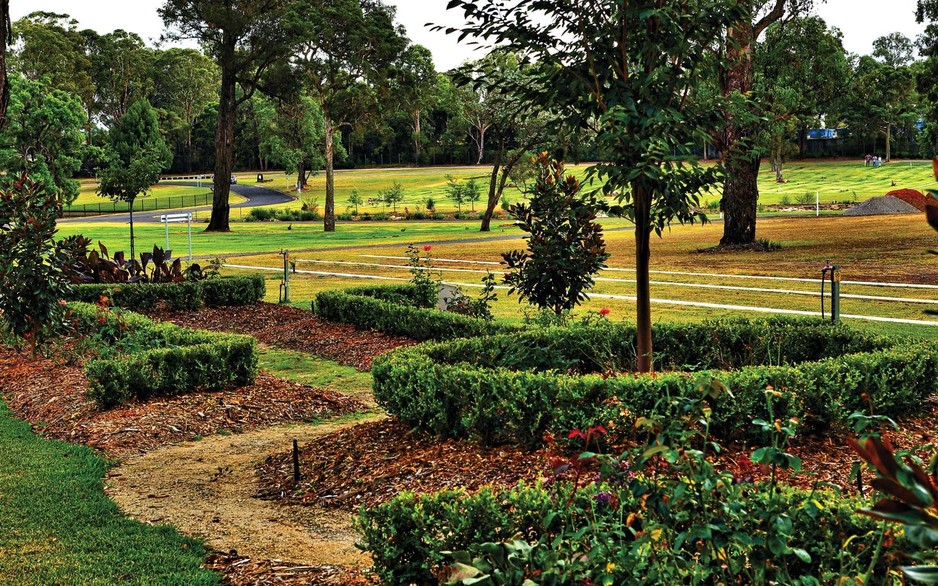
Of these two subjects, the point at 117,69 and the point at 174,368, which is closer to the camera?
the point at 174,368

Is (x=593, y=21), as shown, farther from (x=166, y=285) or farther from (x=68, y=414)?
(x=166, y=285)

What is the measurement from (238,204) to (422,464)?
64.0 meters

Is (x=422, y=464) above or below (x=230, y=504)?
above

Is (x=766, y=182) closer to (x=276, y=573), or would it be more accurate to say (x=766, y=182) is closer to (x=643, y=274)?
(x=643, y=274)

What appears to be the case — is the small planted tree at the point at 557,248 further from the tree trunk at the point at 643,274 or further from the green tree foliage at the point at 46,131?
the green tree foliage at the point at 46,131

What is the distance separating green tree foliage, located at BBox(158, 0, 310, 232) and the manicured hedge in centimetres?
4068

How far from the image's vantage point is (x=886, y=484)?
1469 millimetres

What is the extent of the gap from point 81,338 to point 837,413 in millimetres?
8764

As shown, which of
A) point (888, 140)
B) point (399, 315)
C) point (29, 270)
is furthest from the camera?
point (888, 140)

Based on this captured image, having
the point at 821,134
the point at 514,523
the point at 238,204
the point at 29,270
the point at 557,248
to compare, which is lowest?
the point at 514,523

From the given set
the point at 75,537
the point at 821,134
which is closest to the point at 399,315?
the point at 75,537

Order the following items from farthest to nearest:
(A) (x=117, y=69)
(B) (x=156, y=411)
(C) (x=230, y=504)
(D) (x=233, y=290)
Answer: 1. (A) (x=117, y=69)
2. (D) (x=233, y=290)
3. (B) (x=156, y=411)
4. (C) (x=230, y=504)

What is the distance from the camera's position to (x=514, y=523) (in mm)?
3877

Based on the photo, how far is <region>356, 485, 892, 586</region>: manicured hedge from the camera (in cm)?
354
